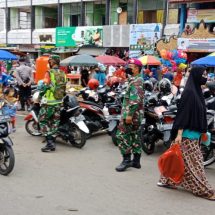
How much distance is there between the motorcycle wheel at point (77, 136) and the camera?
719 cm

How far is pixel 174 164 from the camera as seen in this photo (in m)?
4.63

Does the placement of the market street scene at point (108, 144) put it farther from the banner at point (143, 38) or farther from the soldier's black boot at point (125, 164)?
the banner at point (143, 38)

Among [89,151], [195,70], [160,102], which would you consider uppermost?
[195,70]

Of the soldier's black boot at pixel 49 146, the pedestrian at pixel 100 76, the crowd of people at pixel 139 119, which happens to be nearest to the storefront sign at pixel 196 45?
Result: the pedestrian at pixel 100 76

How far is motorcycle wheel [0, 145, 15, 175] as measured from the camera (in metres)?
5.34

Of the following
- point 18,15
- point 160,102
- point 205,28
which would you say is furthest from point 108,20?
point 160,102

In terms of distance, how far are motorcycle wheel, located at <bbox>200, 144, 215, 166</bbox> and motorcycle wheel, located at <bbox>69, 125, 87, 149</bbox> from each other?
229 centimetres

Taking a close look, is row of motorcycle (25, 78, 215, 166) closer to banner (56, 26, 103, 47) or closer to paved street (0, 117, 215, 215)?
paved street (0, 117, 215, 215)

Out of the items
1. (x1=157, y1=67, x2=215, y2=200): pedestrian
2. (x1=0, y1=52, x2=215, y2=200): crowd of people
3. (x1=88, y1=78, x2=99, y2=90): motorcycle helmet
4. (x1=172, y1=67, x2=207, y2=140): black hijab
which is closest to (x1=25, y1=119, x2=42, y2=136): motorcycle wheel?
(x1=0, y1=52, x2=215, y2=200): crowd of people

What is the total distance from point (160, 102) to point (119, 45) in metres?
17.9

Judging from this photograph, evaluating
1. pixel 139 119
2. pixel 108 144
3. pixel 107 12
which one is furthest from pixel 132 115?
pixel 107 12

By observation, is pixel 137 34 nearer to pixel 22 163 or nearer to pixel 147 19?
pixel 147 19

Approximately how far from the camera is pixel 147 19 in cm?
2438

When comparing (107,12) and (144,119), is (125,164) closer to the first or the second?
(144,119)
